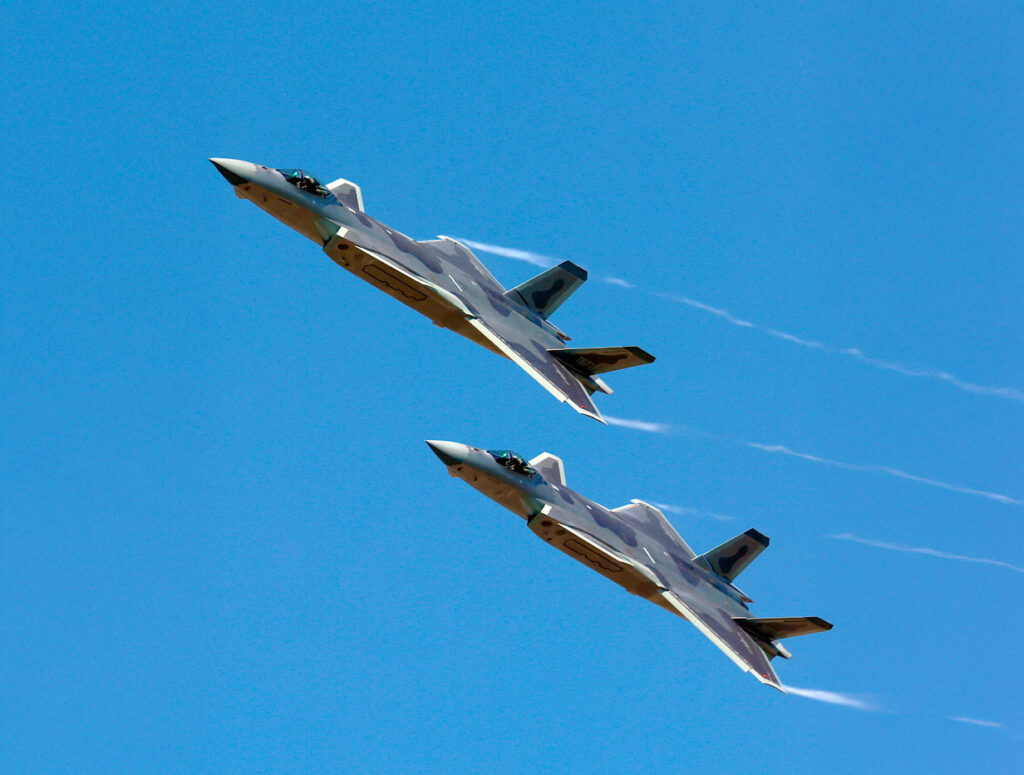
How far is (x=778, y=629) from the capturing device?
74688mm

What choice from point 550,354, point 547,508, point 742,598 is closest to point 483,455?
point 547,508

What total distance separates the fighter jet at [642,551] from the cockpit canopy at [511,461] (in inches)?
1.4

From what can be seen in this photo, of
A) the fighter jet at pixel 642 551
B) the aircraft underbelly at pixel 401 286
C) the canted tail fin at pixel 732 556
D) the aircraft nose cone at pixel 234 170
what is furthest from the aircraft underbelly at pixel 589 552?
the aircraft nose cone at pixel 234 170

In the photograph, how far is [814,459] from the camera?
78.3 metres

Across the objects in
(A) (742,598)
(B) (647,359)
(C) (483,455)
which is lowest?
(C) (483,455)

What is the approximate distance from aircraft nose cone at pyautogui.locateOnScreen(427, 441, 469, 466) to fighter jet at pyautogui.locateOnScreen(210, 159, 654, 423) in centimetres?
623

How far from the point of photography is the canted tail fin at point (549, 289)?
260 feet

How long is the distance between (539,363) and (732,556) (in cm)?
1085

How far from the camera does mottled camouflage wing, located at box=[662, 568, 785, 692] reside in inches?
2844

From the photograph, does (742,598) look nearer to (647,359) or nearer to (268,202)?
(647,359)

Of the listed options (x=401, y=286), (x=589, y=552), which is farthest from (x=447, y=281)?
(x=589, y=552)

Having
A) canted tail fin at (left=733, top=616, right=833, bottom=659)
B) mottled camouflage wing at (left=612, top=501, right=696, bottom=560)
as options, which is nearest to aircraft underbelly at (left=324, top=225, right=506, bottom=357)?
mottled camouflage wing at (left=612, top=501, right=696, bottom=560)

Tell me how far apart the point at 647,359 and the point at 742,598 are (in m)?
10.1

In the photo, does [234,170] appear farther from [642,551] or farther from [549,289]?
[642,551]
